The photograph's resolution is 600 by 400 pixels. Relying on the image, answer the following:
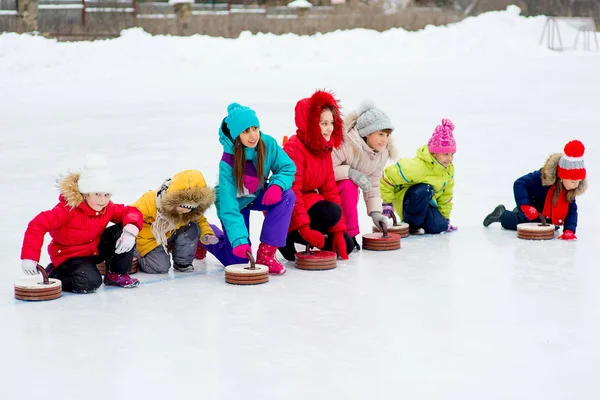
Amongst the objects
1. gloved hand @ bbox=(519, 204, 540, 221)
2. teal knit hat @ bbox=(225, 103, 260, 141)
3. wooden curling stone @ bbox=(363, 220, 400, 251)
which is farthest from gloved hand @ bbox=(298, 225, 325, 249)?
gloved hand @ bbox=(519, 204, 540, 221)

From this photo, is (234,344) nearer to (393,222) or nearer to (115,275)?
(115,275)

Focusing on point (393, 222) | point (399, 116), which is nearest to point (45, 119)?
point (399, 116)

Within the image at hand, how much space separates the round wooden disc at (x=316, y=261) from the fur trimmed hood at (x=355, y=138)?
2.90ft

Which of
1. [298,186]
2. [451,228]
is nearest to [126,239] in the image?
[298,186]

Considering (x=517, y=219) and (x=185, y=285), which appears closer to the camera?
(x=185, y=285)

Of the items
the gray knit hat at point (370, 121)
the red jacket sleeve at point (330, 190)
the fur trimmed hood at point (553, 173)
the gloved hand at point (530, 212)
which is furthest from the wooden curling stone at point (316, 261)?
the fur trimmed hood at point (553, 173)

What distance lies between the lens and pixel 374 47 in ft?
63.9

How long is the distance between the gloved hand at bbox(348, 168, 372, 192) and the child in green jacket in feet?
1.75

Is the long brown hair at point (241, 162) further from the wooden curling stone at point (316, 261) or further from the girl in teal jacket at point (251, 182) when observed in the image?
the wooden curling stone at point (316, 261)

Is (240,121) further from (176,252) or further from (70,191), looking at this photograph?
(70,191)

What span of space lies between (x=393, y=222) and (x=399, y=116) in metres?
5.61

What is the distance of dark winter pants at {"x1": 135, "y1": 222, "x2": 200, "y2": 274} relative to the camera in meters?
5.26

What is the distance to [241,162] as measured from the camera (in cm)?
517

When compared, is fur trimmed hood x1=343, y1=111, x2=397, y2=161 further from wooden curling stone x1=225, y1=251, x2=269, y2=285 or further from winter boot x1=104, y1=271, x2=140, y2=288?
winter boot x1=104, y1=271, x2=140, y2=288
